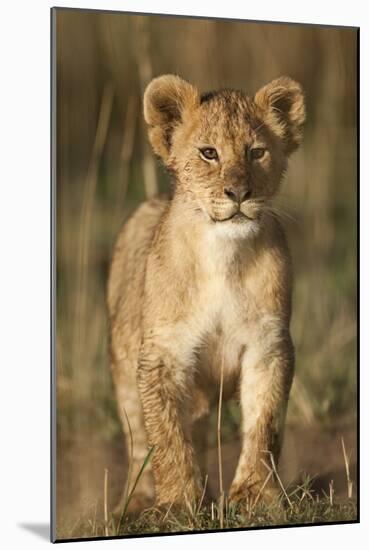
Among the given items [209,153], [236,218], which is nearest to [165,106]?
[209,153]

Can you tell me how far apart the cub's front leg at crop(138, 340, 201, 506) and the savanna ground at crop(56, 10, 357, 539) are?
96 millimetres

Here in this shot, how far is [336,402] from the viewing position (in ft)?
23.7

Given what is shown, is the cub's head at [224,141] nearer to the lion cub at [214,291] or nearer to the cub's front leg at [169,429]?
the lion cub at [214,291]

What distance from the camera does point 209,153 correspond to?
6500 mm

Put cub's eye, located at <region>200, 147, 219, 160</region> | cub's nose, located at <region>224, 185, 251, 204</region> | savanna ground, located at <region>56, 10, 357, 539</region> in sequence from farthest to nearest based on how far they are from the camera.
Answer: savanna ground, located at <region>56, 10, 357, 539</region> < cub's eye, located at <region>200, 147, 219, 160</region> < cub's nose, located at <region>224, 185, 251, 204</region>

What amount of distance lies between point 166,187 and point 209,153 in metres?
0.69

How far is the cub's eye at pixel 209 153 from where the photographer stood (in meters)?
6.49

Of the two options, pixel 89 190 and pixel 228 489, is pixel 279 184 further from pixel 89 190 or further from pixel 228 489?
pixel 228 489

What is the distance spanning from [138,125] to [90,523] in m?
1.59

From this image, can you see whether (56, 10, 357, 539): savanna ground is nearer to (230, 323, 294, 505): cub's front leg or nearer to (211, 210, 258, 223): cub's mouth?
(230, 323, 294, 505): cub's front leg

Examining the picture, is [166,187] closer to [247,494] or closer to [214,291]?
[214,291]

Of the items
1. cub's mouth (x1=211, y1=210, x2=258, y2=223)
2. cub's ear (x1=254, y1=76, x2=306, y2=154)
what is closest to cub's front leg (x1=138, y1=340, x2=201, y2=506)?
cub's mouth (x1=211, y1=210, x2=258, y2=223)

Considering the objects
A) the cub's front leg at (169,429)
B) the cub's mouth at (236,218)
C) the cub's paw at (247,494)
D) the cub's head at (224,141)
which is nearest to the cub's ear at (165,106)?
the cub's head at (224,141)

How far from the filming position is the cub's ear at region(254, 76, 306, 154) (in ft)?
21.9
